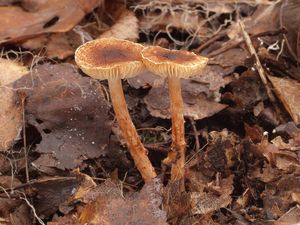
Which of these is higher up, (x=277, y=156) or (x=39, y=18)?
(x=39, y=18)

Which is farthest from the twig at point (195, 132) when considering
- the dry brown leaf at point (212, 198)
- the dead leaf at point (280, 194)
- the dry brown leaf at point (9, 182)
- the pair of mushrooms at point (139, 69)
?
the dry brown leaf at point (9, 182)

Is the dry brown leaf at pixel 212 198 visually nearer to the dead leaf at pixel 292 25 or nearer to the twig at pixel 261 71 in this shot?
the twig at pixel 261 71

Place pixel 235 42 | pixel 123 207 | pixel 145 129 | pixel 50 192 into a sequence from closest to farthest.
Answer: pixel 123 207 → pixel 50 192 → pixel 145 129 → pixel 235 42

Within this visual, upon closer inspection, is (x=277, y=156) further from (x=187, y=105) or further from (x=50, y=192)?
(x=50, y=192)

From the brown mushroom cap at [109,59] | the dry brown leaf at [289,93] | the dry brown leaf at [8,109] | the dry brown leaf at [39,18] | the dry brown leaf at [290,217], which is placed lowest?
the dry brown leaf at [290,217]

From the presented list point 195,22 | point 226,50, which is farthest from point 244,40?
point 195,22

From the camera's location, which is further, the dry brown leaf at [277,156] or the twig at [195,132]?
the twig at [195,132]

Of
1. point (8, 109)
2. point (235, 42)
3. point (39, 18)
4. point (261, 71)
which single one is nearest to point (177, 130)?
point (261, 71)

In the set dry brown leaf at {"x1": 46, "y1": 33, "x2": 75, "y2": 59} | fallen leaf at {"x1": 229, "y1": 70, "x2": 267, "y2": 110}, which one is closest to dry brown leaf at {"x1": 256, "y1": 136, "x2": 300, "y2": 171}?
fallen leaf at {"x1": 229, "y1": 70, "x2": 267, "y2": 110}
